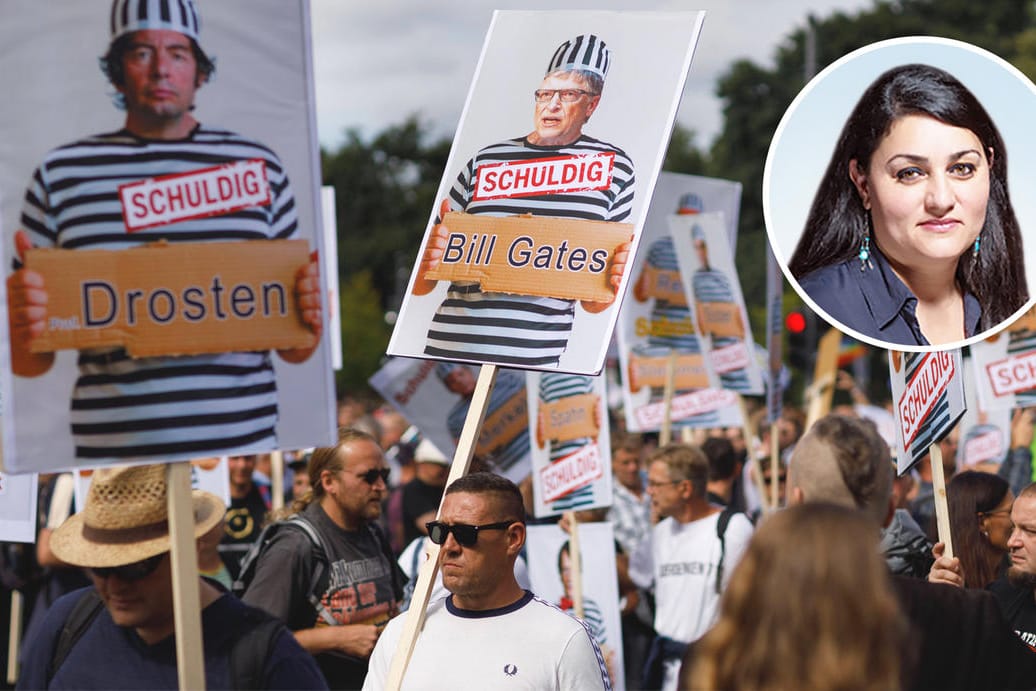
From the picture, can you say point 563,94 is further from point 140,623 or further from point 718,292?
point 718,292

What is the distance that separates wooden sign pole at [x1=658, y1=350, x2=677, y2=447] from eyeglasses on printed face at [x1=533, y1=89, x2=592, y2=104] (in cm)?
541

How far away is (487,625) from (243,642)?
0.90m

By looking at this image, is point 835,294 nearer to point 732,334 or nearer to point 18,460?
point 18,460

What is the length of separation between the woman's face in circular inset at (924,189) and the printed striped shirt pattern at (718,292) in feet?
22.5

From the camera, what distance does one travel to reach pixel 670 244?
12.2m

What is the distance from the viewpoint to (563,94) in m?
4.71

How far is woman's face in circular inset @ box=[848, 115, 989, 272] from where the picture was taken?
422 cm

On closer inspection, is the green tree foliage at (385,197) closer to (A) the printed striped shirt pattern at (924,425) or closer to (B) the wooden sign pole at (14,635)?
(B) the wooden sign pole at (14,635)

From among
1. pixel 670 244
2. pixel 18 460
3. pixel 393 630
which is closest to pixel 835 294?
pixel 393 630

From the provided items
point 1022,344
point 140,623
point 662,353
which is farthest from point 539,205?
point 662,353

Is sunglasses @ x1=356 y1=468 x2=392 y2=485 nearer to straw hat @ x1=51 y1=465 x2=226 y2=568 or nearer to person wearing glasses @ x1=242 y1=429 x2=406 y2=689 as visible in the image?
person wearing glasses @ x1=242 y1=429 x2=406 y2=689

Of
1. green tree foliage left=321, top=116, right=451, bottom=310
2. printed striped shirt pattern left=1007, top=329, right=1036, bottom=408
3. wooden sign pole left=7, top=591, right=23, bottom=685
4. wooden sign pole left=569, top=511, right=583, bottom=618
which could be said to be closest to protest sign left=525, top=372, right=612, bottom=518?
wooden sign pole left=569, top=511, right=583, bottom=618

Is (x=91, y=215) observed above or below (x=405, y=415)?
above

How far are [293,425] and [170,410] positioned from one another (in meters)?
0.33
